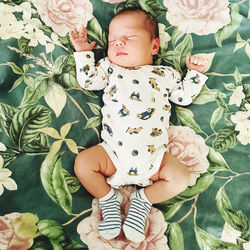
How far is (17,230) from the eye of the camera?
880mm

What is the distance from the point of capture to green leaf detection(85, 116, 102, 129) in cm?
108

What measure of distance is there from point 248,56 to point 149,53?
41cm

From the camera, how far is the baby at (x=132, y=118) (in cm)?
99

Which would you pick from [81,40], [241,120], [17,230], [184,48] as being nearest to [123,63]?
[81,40]

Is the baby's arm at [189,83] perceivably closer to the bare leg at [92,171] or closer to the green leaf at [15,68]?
the bare leg at [92,171]

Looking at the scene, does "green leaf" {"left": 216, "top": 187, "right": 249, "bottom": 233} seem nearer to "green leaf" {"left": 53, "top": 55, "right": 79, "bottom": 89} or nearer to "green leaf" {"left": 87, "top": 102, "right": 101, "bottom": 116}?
"green leaf" {"left": 87, "top": 102, "right": 101, "bottom": 116}

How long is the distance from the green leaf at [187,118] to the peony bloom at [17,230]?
64 cm

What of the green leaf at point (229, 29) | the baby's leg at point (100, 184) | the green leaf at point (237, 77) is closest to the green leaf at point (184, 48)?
the green leaf at point (229, 29)

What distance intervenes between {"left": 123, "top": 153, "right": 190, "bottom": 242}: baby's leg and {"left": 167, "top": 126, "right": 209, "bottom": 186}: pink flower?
0.05 meters

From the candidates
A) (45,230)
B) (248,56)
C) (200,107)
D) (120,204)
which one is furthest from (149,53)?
(45,230)

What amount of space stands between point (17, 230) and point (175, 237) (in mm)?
505

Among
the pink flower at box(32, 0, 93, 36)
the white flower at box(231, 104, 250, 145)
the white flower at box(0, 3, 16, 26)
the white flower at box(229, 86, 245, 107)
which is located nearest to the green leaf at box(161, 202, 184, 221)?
the white flower at box(231, 104, 250, 145)

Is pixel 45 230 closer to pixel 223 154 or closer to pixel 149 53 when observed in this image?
pixel 223 154

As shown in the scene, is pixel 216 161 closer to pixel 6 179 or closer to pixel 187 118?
pixel 187 118
